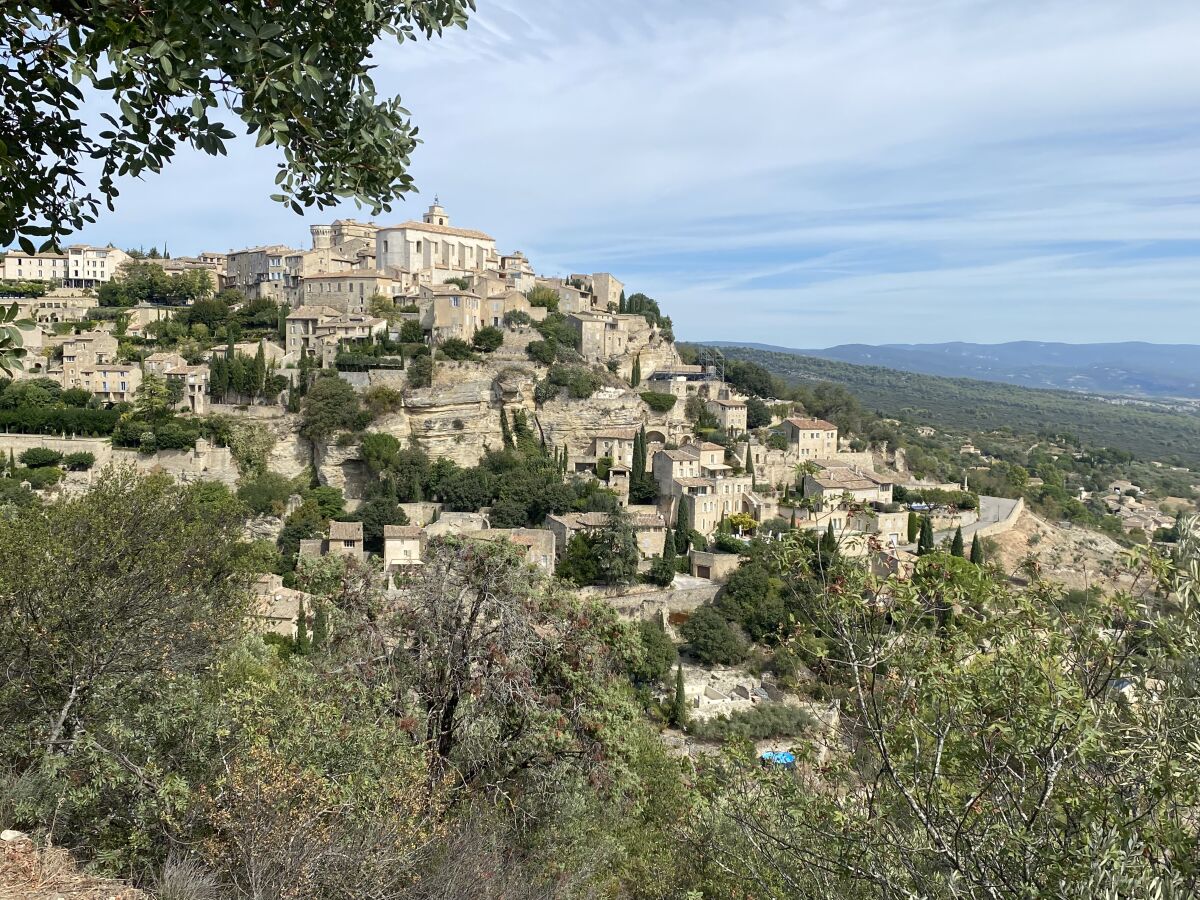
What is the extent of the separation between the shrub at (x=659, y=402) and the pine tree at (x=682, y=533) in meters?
7.95

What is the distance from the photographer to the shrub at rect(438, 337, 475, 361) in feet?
127

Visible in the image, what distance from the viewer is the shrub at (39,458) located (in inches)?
1230

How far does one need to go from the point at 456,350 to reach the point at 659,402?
10229 mm

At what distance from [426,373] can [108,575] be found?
27.3m

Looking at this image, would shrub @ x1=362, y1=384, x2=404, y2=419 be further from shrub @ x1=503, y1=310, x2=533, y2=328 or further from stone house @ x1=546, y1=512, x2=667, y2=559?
shrub @ x1=503, y1=310, x2=533, y2=328

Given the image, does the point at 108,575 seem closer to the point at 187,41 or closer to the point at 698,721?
the point at 187,41

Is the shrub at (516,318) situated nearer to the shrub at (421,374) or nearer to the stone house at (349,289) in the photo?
the stone house at (349,289)

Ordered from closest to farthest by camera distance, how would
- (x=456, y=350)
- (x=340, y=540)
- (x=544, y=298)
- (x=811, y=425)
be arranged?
1. (x=340, y=540)
2. (x=456, y=350)
3. (x=811, y=425)
4. (x=544, y=298)

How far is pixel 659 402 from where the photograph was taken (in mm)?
40844

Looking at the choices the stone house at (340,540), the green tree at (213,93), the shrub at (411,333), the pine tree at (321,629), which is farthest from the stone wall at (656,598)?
the green tree at (213,93)

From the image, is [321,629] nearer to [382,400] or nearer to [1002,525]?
[382,400]

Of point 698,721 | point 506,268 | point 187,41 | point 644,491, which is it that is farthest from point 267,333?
point 187,41

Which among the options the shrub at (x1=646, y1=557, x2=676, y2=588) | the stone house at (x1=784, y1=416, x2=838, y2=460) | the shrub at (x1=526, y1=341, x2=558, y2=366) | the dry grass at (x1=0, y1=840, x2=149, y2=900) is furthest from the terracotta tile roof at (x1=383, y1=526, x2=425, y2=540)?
the dry grass at (x1=0, y1=840, x2=149, y2=900)

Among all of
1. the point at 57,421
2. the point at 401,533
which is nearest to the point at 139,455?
the point at 57,421
